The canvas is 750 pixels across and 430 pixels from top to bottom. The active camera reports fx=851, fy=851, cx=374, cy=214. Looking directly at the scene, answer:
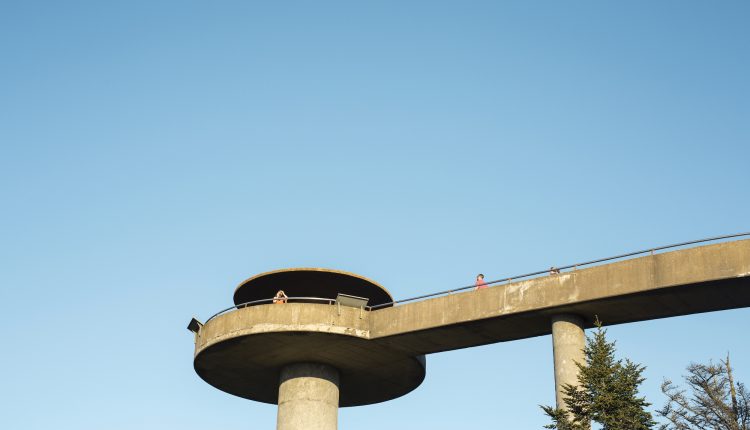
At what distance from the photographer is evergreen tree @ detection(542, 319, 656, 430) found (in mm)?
25500

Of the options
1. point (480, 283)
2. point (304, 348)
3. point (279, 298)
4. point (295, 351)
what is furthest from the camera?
point (295, 351)

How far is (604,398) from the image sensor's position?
25641 mm

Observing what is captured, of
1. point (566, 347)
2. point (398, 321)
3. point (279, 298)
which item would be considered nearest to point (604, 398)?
point (566, 347)

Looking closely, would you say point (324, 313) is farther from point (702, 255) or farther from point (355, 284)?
point (702, 255)

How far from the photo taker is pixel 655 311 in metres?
28.6

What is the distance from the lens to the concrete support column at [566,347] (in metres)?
28.6

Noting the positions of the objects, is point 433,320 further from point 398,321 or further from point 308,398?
point 308,398

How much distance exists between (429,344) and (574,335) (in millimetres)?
6152

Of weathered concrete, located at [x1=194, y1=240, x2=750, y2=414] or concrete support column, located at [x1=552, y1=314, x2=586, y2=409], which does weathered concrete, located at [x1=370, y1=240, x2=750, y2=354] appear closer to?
weathered concrete, located at [x1=194, y1=240, x2=750, y2=414]

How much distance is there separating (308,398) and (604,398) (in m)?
13.9

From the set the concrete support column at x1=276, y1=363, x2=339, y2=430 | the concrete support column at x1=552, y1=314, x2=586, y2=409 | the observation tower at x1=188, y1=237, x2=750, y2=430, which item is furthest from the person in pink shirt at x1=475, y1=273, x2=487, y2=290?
the concrete support column at x1=276, y1=363, x2=339, y2=430

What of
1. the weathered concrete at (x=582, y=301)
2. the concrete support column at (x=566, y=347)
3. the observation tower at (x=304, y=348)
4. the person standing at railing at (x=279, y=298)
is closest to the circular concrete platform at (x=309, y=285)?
the observation tower at (x=304, y=348)

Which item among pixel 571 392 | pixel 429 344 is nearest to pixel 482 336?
pixel 429 344

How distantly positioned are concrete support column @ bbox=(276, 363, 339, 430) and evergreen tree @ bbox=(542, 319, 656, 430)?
37.8ft
